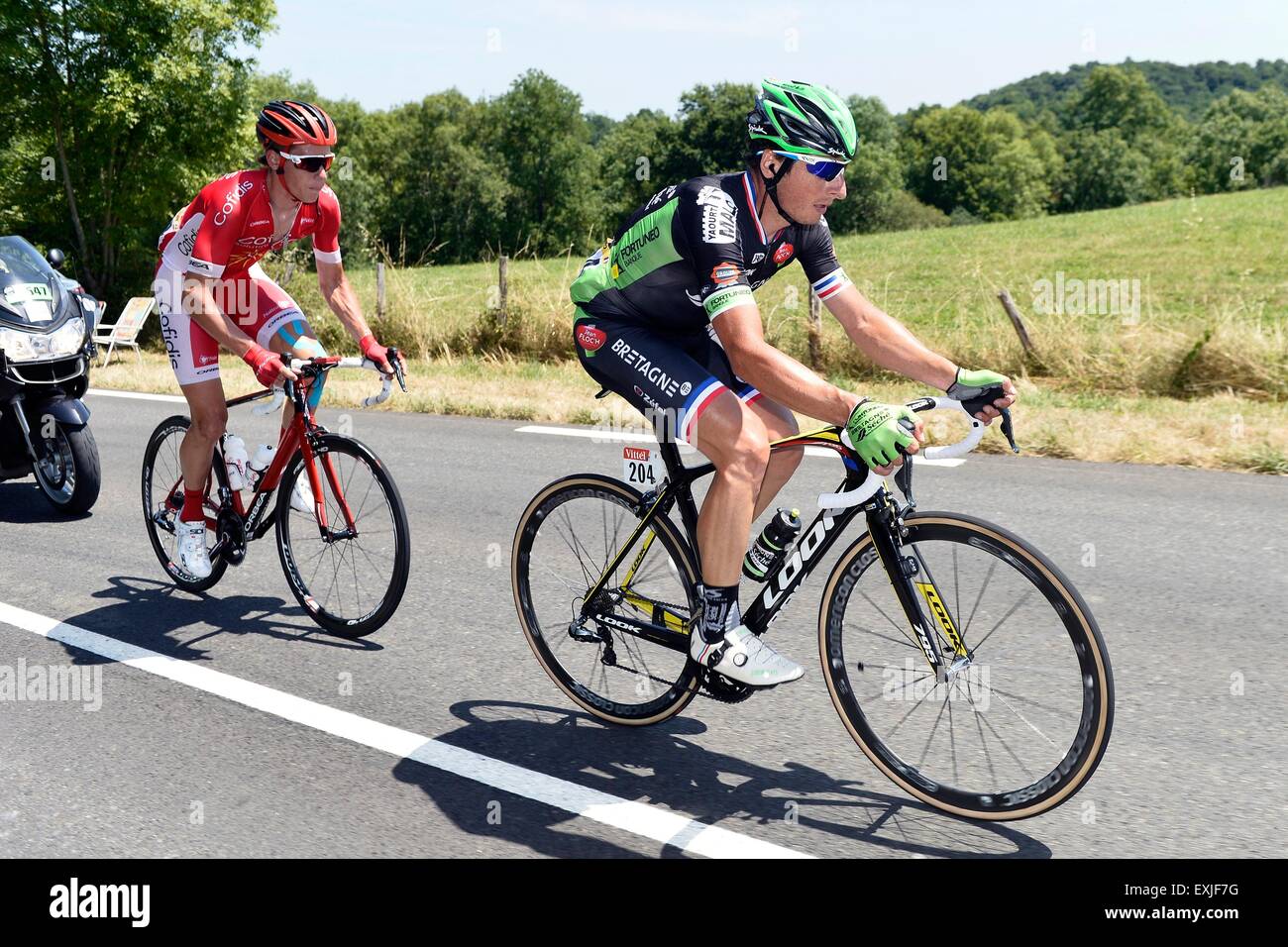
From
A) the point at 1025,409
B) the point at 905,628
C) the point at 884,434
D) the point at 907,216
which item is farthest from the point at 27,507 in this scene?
the point at 907,216

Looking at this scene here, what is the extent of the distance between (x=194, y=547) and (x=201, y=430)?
1.94ft

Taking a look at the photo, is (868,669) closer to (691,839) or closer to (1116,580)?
(691,839)

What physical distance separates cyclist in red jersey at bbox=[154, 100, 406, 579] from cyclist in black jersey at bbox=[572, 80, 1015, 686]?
1365 millimetres

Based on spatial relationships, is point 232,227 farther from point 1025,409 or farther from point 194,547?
point 1025,409

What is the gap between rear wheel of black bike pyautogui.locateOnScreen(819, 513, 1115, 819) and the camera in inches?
122

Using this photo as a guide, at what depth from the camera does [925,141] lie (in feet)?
394

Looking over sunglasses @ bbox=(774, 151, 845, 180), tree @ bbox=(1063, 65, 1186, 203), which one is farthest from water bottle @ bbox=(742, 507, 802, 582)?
tree @ bbox=(1063, 65, 1186, 203)

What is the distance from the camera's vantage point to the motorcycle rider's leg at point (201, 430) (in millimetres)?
5250

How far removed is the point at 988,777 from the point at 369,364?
9.97ft

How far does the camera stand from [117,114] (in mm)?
23094

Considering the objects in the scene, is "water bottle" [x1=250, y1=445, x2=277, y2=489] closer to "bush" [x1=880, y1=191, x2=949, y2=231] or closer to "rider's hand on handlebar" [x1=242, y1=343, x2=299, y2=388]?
"rider's hand on handlebar" [x1=242, y1=343, x2=299, y2=388]

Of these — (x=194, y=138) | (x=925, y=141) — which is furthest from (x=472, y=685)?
(x=925, y=141)

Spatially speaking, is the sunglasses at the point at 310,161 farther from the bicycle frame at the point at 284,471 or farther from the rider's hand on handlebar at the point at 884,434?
the rider's hand on handlebar at the point at 884,434

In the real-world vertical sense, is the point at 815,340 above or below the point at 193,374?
above
